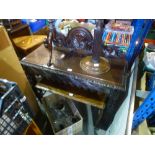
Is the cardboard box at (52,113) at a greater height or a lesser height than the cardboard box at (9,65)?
lesser

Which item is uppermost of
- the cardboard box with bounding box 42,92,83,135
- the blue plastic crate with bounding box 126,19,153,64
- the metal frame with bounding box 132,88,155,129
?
the blue plastic crate with bounding box 126,19,153,64

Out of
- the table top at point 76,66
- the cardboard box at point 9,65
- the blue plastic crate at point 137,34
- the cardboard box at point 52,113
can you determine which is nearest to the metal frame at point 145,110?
the table top at point 76,66

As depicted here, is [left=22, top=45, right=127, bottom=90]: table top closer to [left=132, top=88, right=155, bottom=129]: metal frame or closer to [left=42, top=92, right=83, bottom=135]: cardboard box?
[left=132, top=88, right=155, bottom=129]: metal frame

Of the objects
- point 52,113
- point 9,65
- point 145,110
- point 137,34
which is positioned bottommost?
point 52,113

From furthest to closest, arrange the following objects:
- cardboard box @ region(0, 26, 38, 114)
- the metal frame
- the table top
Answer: cardboard box @ region(0, 26, 38, 114), the table top, the metal frame

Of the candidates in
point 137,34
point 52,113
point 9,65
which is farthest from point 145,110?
point 9,65

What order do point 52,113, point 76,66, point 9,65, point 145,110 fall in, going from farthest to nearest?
point 52,113 < point 9,65 < point 76,66 < point 145,110

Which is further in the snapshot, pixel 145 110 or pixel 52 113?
pixel 52 113

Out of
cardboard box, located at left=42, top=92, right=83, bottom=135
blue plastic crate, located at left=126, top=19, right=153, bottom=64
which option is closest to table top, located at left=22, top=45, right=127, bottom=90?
blue plastic crate, located at left=126, top=19, right=153, bottom=64

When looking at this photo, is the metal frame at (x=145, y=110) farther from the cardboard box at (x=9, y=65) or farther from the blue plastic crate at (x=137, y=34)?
the cardboard box at (x=9, y=65)

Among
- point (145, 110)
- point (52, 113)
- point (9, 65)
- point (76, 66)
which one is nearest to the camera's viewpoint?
point (145, 110)

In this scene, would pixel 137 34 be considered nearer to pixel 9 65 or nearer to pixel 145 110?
pixel 145 110
